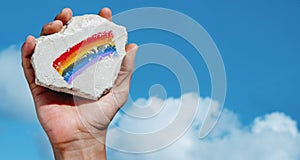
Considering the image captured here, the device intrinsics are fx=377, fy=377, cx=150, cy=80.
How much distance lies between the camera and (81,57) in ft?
7.75

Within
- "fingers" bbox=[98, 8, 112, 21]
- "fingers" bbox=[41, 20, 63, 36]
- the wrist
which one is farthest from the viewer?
"fingers" bbox=[98, 8, 112, 21]

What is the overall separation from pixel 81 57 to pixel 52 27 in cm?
26

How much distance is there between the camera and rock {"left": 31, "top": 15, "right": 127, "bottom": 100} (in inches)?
89.7

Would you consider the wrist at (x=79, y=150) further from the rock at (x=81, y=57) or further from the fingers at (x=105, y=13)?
the fingers at (x=105, y=13)

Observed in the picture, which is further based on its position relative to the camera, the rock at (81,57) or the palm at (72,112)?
the rock at (81,57)

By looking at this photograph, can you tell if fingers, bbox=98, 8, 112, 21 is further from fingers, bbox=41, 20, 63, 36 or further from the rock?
fingers, bbox=41, 20, 63, 36

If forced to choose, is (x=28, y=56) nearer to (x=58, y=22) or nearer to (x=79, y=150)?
(x=58, y=22)

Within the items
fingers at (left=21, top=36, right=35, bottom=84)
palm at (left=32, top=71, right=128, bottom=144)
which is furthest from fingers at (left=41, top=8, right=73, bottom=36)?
palm at (left=32, top=71, right=128, bottom=144)

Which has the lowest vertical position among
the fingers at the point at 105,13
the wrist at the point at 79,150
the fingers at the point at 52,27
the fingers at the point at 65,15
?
the wrist at the point at 79,150

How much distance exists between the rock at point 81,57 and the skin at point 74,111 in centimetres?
5

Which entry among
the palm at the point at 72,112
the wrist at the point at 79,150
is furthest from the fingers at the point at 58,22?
the wrist at the point at 79,150

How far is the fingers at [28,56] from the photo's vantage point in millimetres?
2229

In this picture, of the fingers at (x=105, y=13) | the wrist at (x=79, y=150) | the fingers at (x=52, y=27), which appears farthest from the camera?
the fingers at (x=105, y=13)

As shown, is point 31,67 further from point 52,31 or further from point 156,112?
point 156,112
